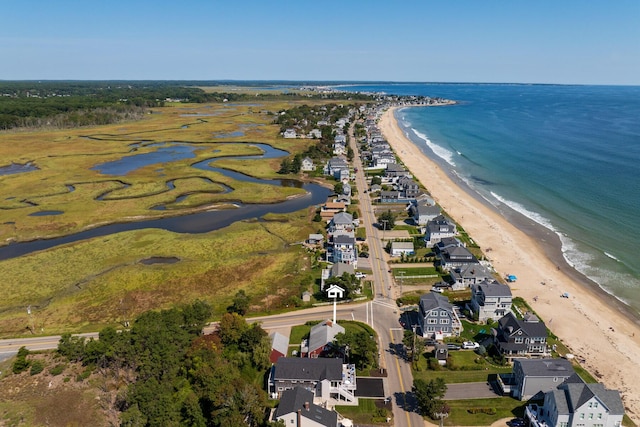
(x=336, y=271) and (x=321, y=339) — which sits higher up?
(x=336, y=271)

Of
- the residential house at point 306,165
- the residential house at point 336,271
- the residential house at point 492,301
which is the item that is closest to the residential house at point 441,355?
the residential house at point 492,301

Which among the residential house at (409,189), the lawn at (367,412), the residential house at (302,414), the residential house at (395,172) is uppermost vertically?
the residential house at (395,172)

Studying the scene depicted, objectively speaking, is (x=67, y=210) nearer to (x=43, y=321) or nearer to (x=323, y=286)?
(x=43, y=321)

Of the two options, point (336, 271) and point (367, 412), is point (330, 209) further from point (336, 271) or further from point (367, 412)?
point (367, 412)

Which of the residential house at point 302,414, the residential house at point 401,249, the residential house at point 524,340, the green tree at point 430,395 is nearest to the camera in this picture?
the residential house at point 302,414

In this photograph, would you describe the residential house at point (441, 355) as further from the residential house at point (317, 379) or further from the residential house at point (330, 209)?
the residential house at point (330, 209)

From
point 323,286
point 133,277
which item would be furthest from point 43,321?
point 323,286

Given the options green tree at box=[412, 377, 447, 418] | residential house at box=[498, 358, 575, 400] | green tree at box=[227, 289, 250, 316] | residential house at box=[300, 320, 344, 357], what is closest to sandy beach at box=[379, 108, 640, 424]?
residential house at box=[498, 358, 575, 400]

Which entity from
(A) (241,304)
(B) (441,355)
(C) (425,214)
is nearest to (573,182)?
(C) (425,214)
